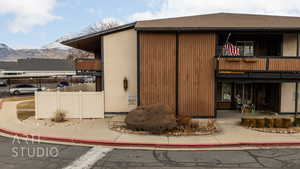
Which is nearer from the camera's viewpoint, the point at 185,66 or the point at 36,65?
the point at 185,66

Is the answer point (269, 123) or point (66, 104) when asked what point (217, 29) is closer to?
point (269, 123)

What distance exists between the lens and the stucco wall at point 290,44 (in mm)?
15297

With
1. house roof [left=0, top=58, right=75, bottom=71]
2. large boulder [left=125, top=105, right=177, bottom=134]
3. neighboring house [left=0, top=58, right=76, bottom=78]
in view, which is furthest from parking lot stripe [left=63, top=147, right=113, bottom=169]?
house roof [left=0, top=58, right=75, bottom=71]

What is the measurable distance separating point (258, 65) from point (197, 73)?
12.2ft

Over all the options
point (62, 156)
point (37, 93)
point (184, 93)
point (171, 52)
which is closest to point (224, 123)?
point (184, 93)

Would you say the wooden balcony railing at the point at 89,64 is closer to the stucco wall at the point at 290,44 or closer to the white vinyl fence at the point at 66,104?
the white vinyl fence at the point at 66,104

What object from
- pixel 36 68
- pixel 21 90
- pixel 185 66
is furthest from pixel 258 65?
pixel 36 68

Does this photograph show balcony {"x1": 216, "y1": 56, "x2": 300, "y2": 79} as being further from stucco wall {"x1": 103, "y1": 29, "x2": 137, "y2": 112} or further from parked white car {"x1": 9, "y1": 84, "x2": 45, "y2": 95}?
parked white car {"x1": 9, "y1": 84, "x2": 45, "y2": 95}

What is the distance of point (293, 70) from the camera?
535 inches

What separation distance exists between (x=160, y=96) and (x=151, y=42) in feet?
11.4

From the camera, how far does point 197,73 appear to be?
1406 centimetres

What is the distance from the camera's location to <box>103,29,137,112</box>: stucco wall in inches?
607

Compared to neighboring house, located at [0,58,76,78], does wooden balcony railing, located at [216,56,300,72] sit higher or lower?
lower

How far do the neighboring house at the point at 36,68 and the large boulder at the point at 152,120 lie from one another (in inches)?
2082
